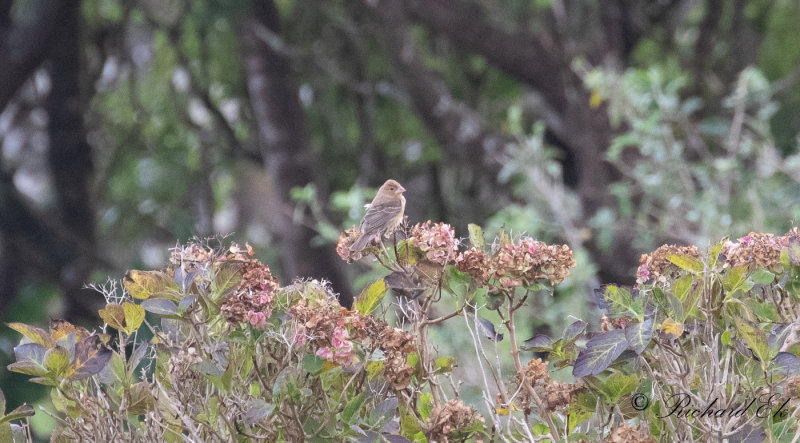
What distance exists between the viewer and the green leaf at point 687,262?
702 millimetres

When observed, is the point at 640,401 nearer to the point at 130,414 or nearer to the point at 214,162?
the point at 130,414

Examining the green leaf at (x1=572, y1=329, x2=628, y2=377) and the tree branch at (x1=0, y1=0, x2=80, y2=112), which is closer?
the green leaf at (x1=572, y1=329, x2=628, y2=377)

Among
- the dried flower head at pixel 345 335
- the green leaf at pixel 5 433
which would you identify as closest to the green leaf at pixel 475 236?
the dried flower head at pixel 345 335

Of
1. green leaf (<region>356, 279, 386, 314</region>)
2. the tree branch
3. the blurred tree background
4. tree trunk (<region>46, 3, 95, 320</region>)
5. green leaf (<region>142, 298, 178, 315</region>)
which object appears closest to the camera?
green leaf (<region>142, 298, 178, 315</region>)

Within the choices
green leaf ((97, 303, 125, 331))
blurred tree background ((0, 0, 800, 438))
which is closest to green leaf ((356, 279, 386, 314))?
green leaf ((97, 303, 125, 331))

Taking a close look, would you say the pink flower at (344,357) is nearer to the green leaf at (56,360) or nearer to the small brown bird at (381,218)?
the small brown bird at (381,218)

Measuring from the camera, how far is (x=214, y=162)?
4.45 metres

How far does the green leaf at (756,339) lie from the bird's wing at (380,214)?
344 mm

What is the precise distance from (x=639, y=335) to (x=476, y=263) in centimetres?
15

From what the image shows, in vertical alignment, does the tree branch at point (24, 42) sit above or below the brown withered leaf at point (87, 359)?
above

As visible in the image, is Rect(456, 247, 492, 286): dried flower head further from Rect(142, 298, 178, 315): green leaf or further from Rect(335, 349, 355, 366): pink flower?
Rect(142, 298, 178, 315): green leaf

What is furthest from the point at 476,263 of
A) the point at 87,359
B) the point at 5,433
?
the point at 5,433

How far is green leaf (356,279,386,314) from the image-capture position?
76 cm

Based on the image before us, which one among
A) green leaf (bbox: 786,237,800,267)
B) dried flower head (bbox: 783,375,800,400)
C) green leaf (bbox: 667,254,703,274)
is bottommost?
dried flower head (bbox: 783,375,800,400)
